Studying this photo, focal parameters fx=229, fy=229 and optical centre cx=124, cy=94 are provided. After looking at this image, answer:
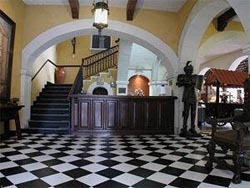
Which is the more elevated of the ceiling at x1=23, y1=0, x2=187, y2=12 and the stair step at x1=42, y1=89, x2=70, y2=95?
the ceiling at x1=23, y1=0, x2=187, y2=12

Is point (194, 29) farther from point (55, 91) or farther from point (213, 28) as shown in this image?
point (55, 91)

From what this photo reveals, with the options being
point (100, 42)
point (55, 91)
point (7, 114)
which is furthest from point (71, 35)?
point (100, 42)

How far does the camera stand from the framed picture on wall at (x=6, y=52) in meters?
4.90

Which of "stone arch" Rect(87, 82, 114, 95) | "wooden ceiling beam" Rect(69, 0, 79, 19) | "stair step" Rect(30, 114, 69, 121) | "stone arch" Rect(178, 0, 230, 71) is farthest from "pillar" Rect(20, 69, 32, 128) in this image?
"stone arch" Rect(87, 82, 114, 95)

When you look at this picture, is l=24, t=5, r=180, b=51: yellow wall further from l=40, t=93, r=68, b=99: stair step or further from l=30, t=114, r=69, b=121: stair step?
l=40, t=93, r=68, b=99: stair step

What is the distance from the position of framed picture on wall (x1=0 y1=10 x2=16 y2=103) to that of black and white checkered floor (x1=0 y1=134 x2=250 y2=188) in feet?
3.99

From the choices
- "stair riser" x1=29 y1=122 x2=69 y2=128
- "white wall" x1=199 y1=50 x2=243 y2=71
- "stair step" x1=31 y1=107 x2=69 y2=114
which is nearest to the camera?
"stair riser" x1=29 y1=122 x2=69 y2=128

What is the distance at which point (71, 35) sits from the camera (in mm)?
6477

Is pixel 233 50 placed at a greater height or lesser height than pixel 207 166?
greater

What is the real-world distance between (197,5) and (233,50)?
6.91 m

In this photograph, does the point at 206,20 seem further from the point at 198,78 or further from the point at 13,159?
the point at 13,159

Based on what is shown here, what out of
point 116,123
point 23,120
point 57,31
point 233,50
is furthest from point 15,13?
point 233,50

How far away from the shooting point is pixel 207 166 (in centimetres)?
324

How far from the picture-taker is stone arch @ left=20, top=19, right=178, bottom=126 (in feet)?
20.1
